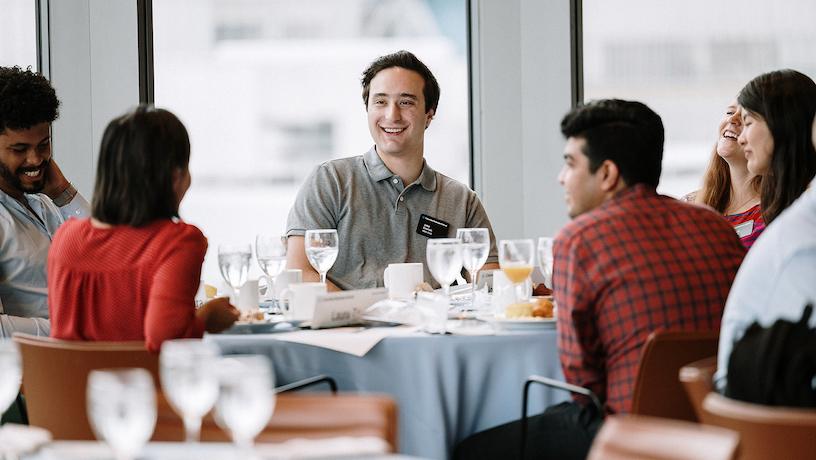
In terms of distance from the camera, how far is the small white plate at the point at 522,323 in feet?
9.12

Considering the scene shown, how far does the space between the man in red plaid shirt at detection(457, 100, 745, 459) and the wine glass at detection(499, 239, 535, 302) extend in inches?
10.6

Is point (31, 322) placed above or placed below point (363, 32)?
below

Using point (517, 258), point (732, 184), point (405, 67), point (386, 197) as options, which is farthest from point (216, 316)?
point (732, 184)

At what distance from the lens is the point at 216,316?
9.16 ft

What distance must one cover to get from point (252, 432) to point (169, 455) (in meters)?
0.19

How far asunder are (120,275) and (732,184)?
2837 mm

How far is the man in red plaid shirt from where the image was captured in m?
2.55

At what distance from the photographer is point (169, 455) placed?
154cm

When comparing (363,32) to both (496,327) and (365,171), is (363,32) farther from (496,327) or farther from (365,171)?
(496,327)

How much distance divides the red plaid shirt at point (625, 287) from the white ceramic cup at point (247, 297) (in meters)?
1.02

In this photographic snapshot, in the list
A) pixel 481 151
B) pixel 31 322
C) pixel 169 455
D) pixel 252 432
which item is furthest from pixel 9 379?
pixel 481 151

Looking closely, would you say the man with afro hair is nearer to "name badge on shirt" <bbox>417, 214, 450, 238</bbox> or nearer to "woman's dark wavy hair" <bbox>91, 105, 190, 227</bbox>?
"woman's dark wavy hair" <bbox>91, 105, 190, 227</bbox>

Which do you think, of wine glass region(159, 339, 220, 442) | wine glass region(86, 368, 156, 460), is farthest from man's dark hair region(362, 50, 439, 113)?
wine glass region(86, 368, 156, 460)

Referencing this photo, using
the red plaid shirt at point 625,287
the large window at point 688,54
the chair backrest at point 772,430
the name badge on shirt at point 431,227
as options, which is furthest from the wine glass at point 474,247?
the large window at point 688,54
